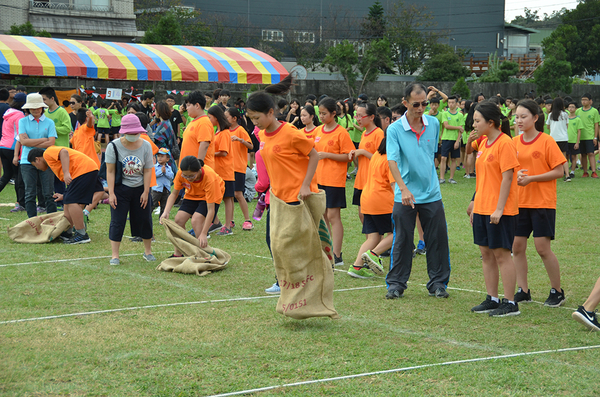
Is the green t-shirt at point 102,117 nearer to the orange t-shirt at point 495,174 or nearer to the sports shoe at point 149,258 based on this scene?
the sports shoe at point 149,258

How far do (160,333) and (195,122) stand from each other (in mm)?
4767

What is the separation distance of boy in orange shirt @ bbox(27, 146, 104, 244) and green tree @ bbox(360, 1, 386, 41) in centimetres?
3967

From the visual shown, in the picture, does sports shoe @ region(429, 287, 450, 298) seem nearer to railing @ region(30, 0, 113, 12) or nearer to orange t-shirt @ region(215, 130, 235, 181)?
orange t-shirt @ region(215, 130, 235, 181)

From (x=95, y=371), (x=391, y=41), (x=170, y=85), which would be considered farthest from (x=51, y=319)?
(x=391, y=41)

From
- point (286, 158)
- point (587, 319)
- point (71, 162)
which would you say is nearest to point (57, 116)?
point (71, 162)

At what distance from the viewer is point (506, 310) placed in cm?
530

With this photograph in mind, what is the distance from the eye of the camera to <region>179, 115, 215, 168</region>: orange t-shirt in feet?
29.5

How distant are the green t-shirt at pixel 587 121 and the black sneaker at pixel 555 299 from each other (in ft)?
36.9

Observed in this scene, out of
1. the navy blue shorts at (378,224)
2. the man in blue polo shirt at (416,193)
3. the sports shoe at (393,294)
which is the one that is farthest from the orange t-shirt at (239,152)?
the sports shoe at (393,294)

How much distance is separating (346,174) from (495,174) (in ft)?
8.41

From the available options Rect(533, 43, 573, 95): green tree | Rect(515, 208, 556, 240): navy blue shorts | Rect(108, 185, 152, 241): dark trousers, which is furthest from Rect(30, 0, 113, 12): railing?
Rect(515, 208, 556, 240): navy blue shorts

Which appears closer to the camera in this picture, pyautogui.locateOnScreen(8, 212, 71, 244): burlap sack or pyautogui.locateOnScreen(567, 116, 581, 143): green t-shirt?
pyautogui.locateOnScreen(8, 212, 71, 244): burlap sack

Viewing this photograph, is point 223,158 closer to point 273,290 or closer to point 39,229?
point 39,229

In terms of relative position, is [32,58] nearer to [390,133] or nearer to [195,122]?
[195,122]
